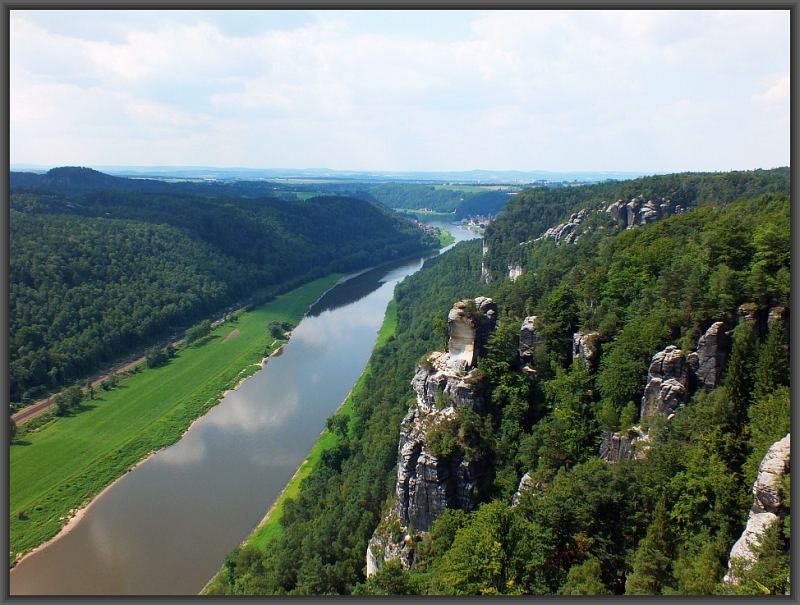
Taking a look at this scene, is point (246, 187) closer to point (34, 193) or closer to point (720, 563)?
point (34, 193)

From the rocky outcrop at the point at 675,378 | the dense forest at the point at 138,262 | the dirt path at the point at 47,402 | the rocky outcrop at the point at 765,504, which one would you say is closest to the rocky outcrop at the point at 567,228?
the rocky outcrop at the point at 675,378

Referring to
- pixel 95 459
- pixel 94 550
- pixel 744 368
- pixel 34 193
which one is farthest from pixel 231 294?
pixel 744 368

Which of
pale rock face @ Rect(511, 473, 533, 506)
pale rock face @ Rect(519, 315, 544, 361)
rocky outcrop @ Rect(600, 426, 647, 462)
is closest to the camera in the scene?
rocky outcrop @ Rect(600, 426, 647, 462)

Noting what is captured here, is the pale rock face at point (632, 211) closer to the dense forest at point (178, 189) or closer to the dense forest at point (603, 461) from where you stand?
the dense forest at point (603, 461)

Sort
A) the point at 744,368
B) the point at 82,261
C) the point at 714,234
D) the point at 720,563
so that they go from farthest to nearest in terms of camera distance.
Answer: the point at 82,261 < the point at 714,234 < the point at 744,368 < the point at 720,563

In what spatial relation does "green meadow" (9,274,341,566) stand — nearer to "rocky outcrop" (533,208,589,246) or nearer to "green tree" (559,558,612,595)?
"green tree" (559,558,612,595)

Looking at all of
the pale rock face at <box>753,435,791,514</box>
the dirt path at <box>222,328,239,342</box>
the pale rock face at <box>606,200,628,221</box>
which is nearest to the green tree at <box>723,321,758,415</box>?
the pale rock face at <box>753,435,791,514</box>
